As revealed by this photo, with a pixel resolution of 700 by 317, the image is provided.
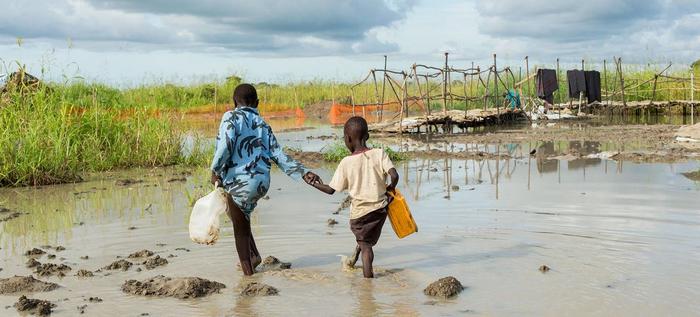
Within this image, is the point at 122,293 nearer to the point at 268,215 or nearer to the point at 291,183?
the point at 268,215

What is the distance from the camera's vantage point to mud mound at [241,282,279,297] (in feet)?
15.6

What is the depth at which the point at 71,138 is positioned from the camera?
34.0ft

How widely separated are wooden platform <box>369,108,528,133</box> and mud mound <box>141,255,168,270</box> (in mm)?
12833

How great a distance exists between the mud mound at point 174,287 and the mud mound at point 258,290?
0.21 metres

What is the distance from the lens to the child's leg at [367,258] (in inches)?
198

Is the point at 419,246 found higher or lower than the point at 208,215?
lower

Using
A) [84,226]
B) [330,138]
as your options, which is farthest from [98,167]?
[330,138]

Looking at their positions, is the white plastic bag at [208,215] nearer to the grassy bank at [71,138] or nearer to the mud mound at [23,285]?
the mud mound at [23,285]

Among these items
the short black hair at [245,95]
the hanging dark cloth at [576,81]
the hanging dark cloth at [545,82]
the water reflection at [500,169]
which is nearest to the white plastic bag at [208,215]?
the short black hair at [245,95]

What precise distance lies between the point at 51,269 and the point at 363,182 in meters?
2.26

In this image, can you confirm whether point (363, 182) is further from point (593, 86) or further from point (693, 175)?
point (593, 86)

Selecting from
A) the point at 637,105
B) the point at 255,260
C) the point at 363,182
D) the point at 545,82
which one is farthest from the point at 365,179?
the point at 637,105

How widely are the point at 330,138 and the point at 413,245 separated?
40.1 feet

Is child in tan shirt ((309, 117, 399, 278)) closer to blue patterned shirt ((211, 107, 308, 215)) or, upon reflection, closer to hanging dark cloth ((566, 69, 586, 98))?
blue patterned shirt ((211, 107, 308, 215))
